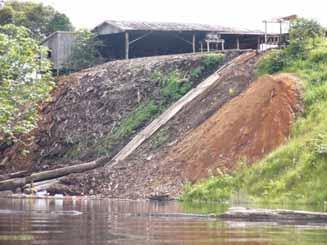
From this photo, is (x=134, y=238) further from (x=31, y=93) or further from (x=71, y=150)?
(x=71, y=150)

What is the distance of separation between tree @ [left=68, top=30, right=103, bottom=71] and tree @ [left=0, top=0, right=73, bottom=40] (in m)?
11.4

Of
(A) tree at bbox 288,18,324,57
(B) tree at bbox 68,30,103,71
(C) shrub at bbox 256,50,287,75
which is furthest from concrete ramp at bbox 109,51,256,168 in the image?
(B) tree at bbox 68,30,103,71

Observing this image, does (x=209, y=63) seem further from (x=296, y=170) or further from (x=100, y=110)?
(x=296, y=170)

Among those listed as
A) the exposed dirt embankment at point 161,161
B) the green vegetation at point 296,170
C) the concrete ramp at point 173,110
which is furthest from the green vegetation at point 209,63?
the green vegetation at point 296,170

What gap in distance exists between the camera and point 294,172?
35188 millimetres

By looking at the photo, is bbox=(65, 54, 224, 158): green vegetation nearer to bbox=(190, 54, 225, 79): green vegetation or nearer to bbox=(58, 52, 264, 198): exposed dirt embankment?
bbox=(190, 54, 225, 79): green vegetation

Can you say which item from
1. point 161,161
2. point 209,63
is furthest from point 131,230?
point 209,63

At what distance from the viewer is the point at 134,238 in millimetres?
19844

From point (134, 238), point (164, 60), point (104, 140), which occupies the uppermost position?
point (164, 60)

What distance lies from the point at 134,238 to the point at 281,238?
3.14 meters

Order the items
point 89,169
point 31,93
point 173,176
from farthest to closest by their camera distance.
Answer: point 89,169 < point 173,176 < point 31,93

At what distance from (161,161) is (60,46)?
2370cm

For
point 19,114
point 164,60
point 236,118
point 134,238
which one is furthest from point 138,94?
point 134,238

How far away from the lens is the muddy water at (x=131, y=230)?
19328mm
